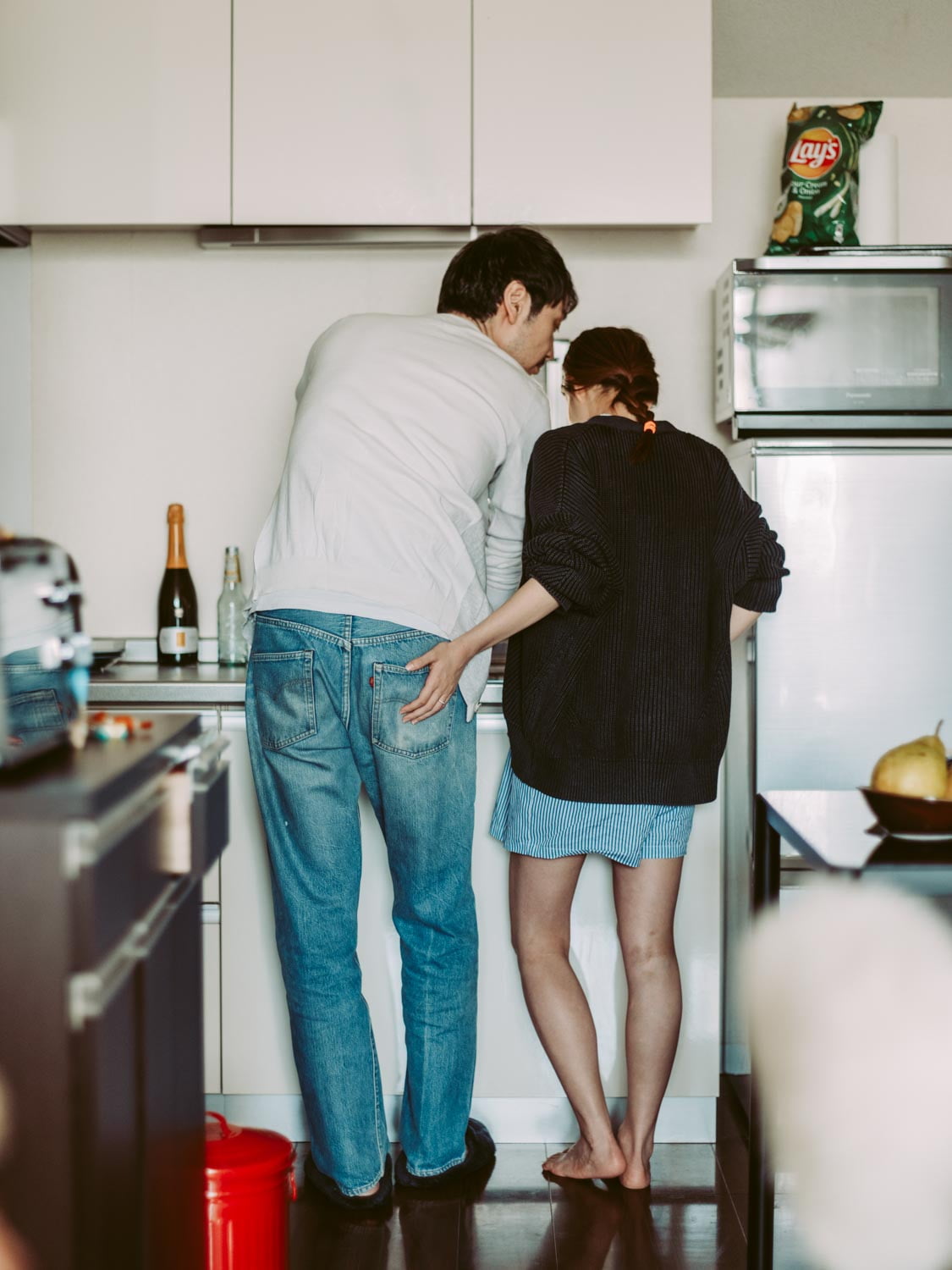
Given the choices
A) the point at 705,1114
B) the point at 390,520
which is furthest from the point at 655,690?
the point at 705,1114

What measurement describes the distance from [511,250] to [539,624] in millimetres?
555

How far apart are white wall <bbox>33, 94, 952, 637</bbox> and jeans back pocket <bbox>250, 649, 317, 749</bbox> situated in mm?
945

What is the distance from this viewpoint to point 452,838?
1.80 m

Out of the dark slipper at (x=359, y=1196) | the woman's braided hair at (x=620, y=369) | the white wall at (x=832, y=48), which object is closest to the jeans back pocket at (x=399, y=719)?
the woman's braided hair at (x=620, y=369)

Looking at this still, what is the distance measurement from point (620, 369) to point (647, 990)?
95 centimetres

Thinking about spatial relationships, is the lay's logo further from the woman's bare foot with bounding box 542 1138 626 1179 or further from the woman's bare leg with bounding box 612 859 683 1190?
the woman's bare foot with bounding box 542 1138 626 1179

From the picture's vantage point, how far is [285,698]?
172 cm

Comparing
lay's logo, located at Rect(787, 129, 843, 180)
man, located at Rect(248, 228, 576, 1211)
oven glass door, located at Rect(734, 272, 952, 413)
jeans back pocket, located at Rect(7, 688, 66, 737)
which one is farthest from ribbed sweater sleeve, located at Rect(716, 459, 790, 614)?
jeans back pocket, located at Rect(7, 688, 66, 737)

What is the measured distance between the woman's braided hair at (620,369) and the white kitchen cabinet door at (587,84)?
59 centimetres

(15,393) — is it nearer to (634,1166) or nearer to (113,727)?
(113,727)

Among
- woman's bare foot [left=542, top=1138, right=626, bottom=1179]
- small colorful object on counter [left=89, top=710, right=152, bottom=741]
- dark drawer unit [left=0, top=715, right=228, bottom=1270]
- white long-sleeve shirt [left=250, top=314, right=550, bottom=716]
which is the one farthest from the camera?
woman's bare foot [left=542, top=1138, right=626, bottom=1179]

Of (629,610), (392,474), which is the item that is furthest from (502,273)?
(629,610)

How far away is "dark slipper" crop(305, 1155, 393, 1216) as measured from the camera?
→ 1.81m

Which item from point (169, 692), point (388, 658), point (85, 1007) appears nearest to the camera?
point (85, 1007)
